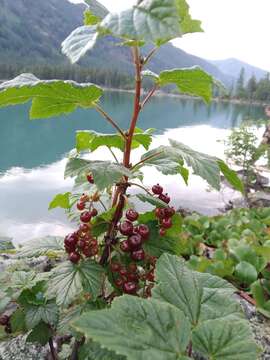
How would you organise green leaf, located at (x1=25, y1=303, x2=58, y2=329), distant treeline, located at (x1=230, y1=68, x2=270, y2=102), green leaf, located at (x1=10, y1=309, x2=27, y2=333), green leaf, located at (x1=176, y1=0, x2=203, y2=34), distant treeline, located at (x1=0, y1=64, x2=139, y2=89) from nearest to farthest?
green leaf, located at (x1=176, y1=0, x2=203, y2=34)
green leaf, located at (x1=25, y1=303, x2=58, y2=329)
green leaf, located at (x1=10, y1=309, x2=27, y2=333)
distant treeline, located at (x1=0, y1=64, x2=139, y2=89)
distant treeline, located at (x1=230, y1=68, x2=270, y2=102)

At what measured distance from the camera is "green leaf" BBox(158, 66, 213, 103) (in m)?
1.09

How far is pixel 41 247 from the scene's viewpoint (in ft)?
4.10

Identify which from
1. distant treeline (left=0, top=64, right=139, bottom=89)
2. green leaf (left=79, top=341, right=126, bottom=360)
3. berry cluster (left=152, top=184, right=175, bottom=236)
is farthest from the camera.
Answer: distant treeline (left=0, top=64, right=139, bottom=89)

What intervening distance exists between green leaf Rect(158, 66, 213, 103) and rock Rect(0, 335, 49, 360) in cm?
156

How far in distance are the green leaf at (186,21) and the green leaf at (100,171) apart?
1.56 feet

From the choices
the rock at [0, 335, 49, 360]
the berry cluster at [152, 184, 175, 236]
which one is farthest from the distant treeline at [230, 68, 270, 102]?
the berry cluster at [152, 184, 175, 236]

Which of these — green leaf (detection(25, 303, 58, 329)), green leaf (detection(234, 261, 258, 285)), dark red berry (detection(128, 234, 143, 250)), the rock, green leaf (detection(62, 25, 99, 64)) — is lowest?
green leaf (detection(234, 261, 258, 285))

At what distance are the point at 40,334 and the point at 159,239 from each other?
0.62 metres

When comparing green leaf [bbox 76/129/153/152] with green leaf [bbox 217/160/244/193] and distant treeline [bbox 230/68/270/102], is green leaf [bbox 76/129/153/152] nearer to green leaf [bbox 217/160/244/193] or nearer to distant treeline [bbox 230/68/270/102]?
green leaf [bbox 217/160/244/193]

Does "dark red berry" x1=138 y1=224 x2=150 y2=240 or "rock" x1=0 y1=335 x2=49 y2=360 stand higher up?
"dark red berry" x1=138 y1=224 x2=150 y2=240

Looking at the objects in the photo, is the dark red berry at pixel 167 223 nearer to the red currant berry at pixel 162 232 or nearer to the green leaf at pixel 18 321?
the red currant berry at pixel 162 232

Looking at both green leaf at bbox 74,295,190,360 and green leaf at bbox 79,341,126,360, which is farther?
green leaf at bbox 79,341,126,360

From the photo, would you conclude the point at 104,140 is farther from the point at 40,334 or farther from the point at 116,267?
the point at 40,334

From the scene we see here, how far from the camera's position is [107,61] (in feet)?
576
